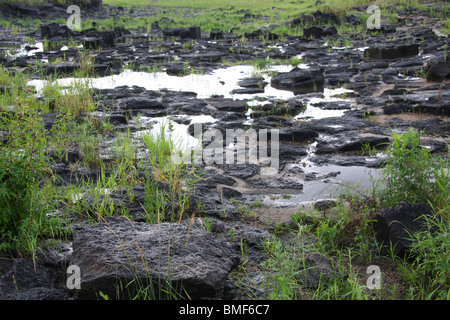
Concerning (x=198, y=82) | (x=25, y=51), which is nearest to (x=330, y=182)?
(x=198, y=82)

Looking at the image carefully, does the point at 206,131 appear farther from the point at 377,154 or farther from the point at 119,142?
the point at 377,154

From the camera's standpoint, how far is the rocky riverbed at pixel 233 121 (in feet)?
9.88

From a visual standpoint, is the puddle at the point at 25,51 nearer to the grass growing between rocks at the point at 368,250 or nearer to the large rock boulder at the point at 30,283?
the large rock boulder at the point at 30,283

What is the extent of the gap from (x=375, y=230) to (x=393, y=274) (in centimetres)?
51

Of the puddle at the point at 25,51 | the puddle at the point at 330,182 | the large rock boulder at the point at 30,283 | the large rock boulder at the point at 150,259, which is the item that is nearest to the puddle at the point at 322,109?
the puddle at the point at 330,182

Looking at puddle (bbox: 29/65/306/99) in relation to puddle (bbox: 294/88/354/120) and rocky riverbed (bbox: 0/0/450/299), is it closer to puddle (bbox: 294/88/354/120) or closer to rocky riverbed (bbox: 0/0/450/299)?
rocky riverbed (bbox: 0/0/450/299)

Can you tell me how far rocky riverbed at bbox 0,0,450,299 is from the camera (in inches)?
119

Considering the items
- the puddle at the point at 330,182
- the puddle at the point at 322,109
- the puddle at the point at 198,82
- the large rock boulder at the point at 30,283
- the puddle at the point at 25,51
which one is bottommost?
the puddle at the point at 330,182

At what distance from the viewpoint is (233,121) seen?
7613 mm

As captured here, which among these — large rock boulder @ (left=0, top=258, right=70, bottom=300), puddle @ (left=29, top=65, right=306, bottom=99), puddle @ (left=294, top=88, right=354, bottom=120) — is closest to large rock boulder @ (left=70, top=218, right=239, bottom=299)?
large rock boulder @ (left=0, top=258, right=70, bottom=300)
